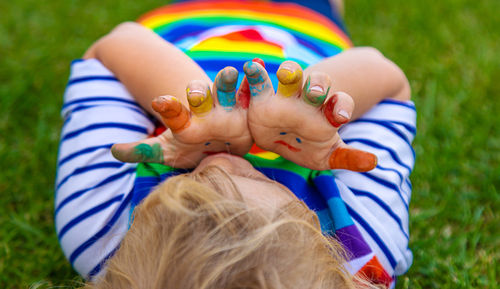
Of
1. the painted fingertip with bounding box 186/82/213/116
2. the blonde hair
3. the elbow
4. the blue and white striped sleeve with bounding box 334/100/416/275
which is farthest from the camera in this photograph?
the elbow

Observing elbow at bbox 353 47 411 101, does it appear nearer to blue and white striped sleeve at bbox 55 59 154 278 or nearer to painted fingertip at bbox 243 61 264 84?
painted fingertip at bbox 243 61 264 84

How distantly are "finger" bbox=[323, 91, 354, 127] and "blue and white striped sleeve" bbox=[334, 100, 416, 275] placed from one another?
0.29 meters

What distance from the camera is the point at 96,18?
2176mm

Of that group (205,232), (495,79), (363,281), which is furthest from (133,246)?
(495,79)

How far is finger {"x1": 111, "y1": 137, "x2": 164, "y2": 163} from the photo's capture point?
3.11 ft

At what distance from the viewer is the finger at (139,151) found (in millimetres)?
948

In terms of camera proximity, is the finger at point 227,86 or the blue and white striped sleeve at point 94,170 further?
the blue and white striped sleeve at point 94,170

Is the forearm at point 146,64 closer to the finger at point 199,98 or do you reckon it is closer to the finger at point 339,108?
the finger at point 199,98

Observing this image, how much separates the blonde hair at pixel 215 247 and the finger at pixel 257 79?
19 centimetres

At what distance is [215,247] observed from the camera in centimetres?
79

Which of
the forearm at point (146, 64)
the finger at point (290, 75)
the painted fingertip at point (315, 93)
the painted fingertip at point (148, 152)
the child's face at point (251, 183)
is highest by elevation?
the finger at point (290, 75)

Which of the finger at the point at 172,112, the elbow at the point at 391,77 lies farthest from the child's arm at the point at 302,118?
the elbow at the point at 391,77

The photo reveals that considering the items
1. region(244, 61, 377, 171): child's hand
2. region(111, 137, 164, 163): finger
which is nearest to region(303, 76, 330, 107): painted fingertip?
region(244, 61, 377, 171): child's hand

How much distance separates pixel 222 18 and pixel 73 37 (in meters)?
0.86
